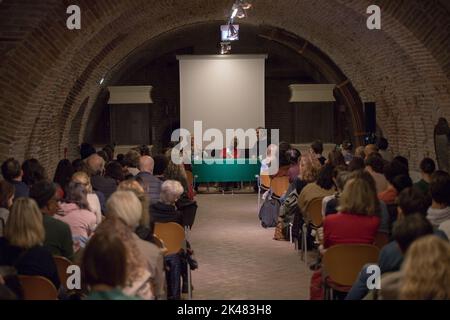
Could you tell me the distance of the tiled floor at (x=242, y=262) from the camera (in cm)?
775

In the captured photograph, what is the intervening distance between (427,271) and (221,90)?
53.8 feet

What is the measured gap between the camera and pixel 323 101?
20719 mm

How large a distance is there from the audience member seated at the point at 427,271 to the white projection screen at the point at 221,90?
16.3 m

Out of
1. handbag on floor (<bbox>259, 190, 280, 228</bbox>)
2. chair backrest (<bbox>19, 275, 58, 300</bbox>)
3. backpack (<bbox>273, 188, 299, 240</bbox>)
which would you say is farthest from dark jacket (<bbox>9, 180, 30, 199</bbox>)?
handbag on floor (<bbox>259, 190, 280, 228</bbox>)

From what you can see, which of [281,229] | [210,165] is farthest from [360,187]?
[210,165]

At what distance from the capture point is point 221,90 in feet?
64.7

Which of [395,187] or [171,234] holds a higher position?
[395,187]

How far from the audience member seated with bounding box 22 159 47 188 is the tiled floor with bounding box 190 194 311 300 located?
2.19m

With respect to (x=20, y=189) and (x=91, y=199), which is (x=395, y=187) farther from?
(x=20, y=189)

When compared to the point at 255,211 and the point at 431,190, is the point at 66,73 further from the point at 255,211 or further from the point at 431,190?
the point at 431,190

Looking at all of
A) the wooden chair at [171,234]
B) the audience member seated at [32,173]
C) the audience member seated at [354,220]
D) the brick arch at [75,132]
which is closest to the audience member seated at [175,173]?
the audience member seated at [32,173]

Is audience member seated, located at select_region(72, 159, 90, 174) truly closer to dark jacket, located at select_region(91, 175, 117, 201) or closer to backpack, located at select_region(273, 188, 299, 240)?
dark jacket, located at select_region(91, 175, 117, 201)

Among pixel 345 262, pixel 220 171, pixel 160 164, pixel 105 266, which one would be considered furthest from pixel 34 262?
pixel 220 171

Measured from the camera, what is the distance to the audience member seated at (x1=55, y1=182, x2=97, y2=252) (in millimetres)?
6398
